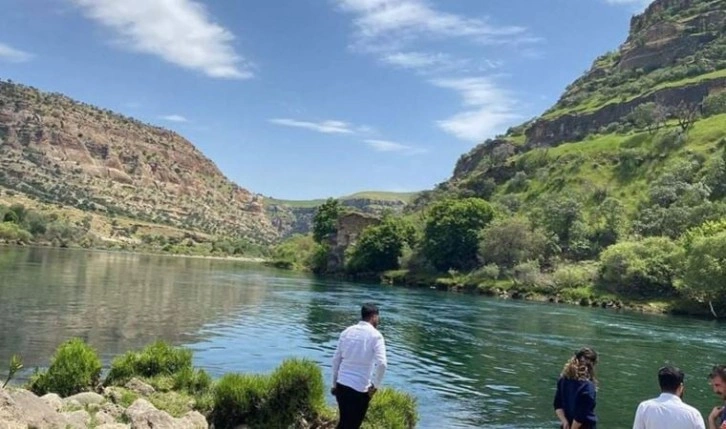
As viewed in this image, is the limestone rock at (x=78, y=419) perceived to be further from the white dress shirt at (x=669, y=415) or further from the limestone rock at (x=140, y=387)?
the white dress shirt at (x=669, y=415)

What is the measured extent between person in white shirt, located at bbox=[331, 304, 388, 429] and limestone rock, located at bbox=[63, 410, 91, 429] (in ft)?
18.6

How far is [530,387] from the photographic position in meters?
31.0

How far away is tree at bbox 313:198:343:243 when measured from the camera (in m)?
165

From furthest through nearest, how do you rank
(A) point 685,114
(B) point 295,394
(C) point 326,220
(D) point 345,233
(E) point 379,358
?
1. (A) point 685,114
2. (C) point 326,220
3. (D) point 345,233
4. (B) point 295,394
5. (E) point 379,358

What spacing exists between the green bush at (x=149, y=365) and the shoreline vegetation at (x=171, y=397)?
0.03 metres

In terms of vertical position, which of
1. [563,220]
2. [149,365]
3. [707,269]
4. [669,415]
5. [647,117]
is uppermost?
[647,117]

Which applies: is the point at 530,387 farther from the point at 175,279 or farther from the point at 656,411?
the point at 175,279

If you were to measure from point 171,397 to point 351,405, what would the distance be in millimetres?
8040

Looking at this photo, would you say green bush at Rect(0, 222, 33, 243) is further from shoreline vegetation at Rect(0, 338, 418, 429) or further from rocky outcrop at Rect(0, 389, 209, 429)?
rocky outcrop at Rect(0, 389, 209, 429)

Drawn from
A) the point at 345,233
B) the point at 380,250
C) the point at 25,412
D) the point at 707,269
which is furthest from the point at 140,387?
the point at 345,233

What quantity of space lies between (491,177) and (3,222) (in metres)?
136

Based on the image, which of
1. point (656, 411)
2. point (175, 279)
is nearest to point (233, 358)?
point (656, 411)

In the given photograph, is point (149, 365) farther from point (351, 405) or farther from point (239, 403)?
point (351, 405)

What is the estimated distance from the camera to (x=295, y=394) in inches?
690
